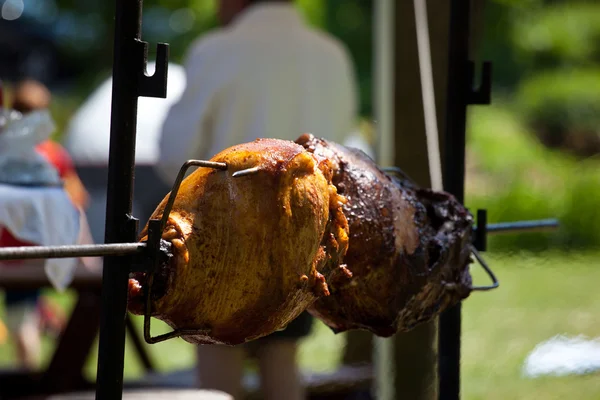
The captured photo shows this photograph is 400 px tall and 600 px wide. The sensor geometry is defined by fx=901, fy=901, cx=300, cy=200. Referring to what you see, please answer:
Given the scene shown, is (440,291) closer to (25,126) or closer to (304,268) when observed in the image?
(304,268)

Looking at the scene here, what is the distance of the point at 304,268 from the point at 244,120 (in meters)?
1.85

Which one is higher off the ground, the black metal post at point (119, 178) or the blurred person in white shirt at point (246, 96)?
the blurred person in white shirt at point (246, 96)

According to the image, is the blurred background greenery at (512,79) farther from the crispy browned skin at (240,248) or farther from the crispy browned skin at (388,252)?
the crispy browned skin at (240,248)

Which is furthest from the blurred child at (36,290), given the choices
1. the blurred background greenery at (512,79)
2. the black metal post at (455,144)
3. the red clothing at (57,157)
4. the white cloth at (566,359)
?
the blurred background greenery at (512,79)

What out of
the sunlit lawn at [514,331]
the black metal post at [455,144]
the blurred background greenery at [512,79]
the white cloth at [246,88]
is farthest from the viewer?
the blurred background greenery at [512,79]

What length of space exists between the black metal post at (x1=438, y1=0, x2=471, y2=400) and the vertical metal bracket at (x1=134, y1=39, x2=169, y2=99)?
1.07 m

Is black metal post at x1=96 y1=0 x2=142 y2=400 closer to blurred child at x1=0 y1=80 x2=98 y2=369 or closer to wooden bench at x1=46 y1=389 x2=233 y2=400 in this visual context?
wooden bench at x1=46 y1=389 x2=233 y2=400

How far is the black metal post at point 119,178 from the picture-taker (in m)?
1.43

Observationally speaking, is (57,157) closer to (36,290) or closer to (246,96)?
(36,290)

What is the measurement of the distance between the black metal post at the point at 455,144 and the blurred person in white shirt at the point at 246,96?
1143mm

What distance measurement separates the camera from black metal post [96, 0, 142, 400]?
143 centimetres

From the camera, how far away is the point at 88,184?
6.07m

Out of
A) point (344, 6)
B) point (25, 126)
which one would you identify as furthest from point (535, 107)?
point (25, 126)

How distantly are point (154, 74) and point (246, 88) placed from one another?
1915mm
